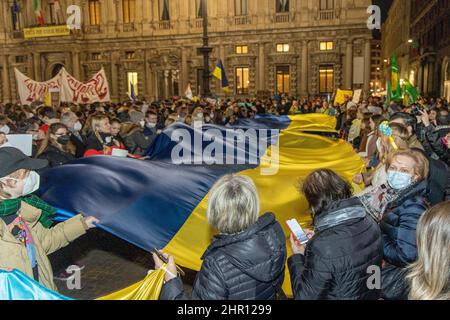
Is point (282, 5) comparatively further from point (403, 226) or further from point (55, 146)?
point (403, 226)

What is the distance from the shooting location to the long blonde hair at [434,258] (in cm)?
221

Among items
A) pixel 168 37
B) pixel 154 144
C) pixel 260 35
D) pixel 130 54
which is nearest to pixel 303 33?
pixel 260 35

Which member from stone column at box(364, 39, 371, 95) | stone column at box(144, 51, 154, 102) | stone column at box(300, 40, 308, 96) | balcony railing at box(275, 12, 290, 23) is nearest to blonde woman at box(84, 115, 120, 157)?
stone column at box(300, 40, 308, 96)

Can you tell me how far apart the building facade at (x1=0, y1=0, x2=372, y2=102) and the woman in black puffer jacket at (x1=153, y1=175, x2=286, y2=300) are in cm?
3100

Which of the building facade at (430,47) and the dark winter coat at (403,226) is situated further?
the building facade at (430,47)

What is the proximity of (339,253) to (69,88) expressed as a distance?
61.4ft

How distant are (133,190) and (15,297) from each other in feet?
9.07

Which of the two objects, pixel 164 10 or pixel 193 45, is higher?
pixel 164 10

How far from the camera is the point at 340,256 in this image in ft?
9.49

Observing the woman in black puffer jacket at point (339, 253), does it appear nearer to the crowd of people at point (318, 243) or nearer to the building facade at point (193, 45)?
the crowd of people at point (318, 243)

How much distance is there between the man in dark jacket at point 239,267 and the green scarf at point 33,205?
1.33 m

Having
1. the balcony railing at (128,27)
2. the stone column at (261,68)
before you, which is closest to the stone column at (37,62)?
the balcony railing at (128,27)

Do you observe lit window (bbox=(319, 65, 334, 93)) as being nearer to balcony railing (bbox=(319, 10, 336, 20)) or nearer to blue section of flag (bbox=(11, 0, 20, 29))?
balcony railing (bbox=(319, 10, 336, 20))

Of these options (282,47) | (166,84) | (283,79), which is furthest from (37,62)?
(283,79)
